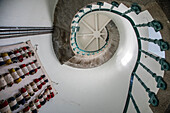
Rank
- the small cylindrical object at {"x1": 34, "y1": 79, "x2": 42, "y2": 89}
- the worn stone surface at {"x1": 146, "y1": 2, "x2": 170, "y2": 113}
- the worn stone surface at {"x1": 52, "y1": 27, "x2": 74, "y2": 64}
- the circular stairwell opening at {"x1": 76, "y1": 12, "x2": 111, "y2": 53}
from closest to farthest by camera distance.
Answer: the worn stone surface at {"x1": 146, "y1": 2, "x2": 170, "y2": 113}, the small cylindrical object at {"x1": 34, "y1": 79, "x2": 42, "y2": 89}, the worn stone surface at {"x1": 52, "y1": 27, "x2": 74, "y2": 64}, the circular stairwell opening at {"x1": 76, "y1": 12, "x2": 111, "y2": 53}

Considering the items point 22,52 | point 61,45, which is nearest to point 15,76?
point 22,52

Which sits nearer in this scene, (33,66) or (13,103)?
(13,103)

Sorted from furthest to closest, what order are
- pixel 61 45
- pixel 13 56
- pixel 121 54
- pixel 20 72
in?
pixel 121 54 → pixel 61 45 → pixel 20 72 → pixel 13 56

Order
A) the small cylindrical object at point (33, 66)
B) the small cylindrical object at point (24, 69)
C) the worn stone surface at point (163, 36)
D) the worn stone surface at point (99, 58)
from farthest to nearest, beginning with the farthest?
the worn stone surface at point (99, 58), the small cylindrical object at point (33, 66), the small cylindrical object at point (24, 69), the worn stone surface at point (163, 36)

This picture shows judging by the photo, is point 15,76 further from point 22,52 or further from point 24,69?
point 22,52

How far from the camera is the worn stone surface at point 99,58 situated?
156 inches

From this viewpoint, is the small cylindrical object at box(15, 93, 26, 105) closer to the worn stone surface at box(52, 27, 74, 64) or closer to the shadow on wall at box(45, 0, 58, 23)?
the worn stone surface at box(52, 27, 74, 64)

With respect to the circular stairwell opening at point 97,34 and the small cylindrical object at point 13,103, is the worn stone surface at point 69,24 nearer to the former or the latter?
the circular stairwell opening at point 97,34

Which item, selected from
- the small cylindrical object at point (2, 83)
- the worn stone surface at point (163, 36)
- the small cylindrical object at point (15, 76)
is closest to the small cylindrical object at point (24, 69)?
the small cylindrical object at point (15, 76)

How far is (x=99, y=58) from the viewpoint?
14.5ft

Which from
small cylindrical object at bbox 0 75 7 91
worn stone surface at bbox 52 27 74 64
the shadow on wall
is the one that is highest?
the shadow on wall

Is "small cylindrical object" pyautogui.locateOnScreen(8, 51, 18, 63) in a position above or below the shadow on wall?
below

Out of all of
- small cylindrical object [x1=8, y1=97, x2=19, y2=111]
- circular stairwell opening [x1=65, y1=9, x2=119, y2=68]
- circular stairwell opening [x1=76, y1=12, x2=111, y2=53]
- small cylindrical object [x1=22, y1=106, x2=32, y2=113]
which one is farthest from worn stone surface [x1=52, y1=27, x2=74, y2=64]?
circular stairwell opening [x1=76, y1=12, x2=111, y2=53]

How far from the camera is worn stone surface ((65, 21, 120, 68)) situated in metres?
3.97
